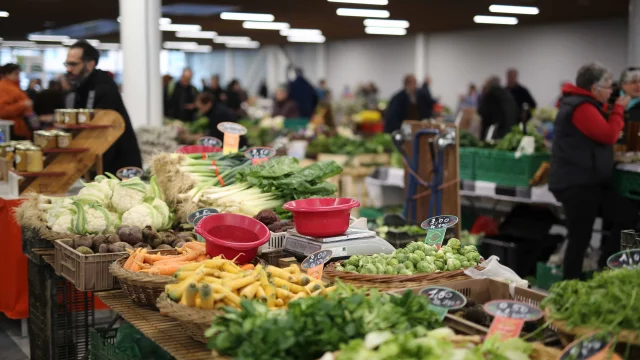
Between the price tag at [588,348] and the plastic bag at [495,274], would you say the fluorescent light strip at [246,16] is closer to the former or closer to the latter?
the plastic bag at [495,274]

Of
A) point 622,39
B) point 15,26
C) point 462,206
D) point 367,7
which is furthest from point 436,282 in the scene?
point 622,39

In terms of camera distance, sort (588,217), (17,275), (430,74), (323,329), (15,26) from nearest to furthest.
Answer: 1. (323,329)
2. (17,275)
3. (588,217)
4. (15,26)
5. (430,74)

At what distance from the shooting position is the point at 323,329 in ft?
8.04

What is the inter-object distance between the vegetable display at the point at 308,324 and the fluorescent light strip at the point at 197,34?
16466mm

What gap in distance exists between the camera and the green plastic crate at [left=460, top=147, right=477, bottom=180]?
7.65 metres

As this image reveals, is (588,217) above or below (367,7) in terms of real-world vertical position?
below

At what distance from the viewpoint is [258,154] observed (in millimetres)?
4938

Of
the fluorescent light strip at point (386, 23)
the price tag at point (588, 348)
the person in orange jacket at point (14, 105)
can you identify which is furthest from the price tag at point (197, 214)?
the fluorescent light strip at point (386, 23)

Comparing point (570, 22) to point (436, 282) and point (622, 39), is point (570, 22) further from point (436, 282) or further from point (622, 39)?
point (436, 282)

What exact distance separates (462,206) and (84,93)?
12.9 ft

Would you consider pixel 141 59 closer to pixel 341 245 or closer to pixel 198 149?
pixel 198 149

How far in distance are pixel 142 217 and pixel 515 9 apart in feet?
35.0

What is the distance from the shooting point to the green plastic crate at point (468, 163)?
7.65 meters

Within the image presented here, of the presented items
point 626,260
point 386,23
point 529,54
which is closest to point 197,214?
point 626,260
